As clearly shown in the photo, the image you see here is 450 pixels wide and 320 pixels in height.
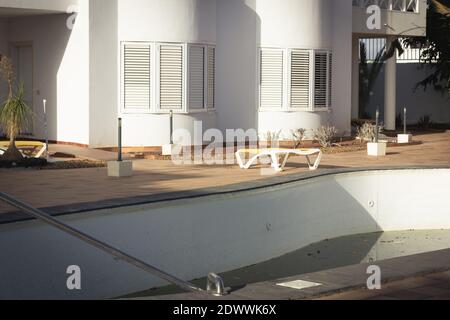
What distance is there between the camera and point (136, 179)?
49.7ft

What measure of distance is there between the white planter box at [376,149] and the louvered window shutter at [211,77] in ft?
13.1

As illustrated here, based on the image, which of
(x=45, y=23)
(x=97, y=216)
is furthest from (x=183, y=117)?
(x=97, y=216)

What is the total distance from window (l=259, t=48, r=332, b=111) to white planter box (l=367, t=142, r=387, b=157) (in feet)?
11.0

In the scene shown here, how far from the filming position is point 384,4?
28.0m

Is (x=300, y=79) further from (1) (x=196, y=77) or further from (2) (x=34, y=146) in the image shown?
(2) (x=34, y=146)

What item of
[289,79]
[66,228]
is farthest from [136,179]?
[289,79]

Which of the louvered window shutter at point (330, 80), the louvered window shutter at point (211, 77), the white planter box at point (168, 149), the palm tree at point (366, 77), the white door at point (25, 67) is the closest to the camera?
the white planter box at point (168, 149)

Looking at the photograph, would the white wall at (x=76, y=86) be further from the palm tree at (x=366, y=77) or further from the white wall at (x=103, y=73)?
the palm tree at (x=366, y=77)

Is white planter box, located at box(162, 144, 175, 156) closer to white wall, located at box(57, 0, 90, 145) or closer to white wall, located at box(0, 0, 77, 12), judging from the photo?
white wall, located at box(57, 0, 90, 145)

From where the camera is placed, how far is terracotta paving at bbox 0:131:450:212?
1291cm

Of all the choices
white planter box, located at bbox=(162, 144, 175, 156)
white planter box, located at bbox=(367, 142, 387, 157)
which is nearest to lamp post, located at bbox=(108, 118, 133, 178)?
white planter box, located at bbox=(162, 144, 175, 156)

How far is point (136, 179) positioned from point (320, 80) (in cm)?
991

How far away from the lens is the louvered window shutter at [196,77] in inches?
844

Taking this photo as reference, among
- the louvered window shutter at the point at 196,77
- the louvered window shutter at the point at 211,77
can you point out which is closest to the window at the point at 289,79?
the louvered window shutter at the point at 211,77
